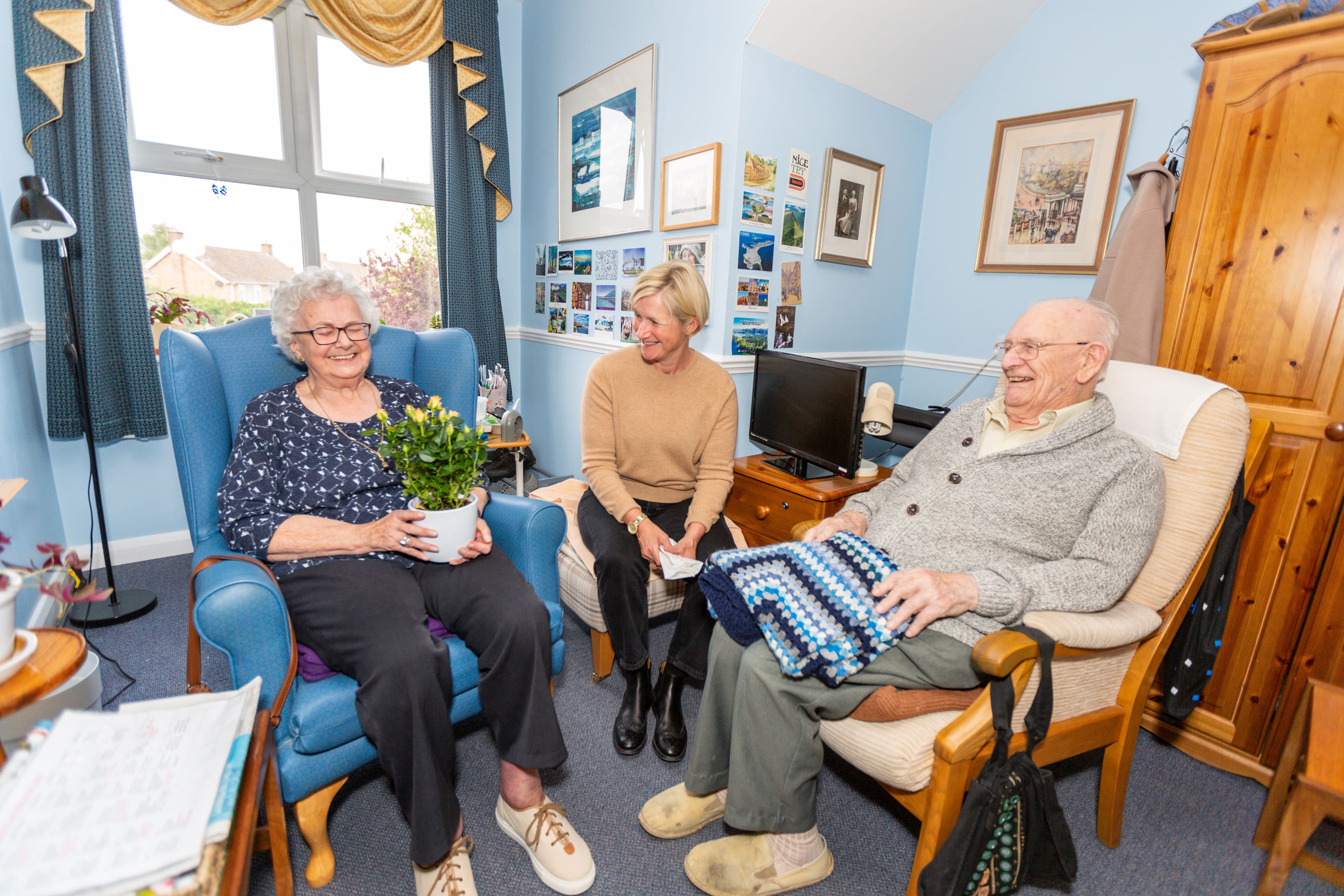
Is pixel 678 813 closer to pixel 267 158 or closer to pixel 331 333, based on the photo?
pixel 331 333

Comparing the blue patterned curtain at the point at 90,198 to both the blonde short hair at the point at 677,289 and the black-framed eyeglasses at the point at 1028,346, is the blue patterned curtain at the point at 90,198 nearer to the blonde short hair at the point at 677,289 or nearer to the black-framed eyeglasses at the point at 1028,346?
the blonde short hair at the point at 677,289

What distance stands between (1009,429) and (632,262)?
1711mm

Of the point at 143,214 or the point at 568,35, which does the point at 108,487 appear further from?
the point at 568,35

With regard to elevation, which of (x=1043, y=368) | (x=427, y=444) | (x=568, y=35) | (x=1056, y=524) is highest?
(x=568, y=35)

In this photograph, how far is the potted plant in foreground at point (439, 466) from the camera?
1183mm

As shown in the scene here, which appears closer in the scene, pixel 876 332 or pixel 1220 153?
pixel 1220 153

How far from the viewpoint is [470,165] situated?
306 cm

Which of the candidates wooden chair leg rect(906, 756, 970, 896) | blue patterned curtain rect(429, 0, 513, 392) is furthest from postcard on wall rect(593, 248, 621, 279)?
wooden chair leg rect(906, 756, 970, 896)

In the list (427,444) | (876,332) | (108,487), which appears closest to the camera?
(427,444)

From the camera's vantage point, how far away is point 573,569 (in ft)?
5.91

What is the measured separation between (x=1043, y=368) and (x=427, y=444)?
4.23 feet

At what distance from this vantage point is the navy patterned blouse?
131cm

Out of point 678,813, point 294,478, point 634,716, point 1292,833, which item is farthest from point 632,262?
point 1292,833

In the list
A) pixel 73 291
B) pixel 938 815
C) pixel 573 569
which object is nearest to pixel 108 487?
pixel 73 291
